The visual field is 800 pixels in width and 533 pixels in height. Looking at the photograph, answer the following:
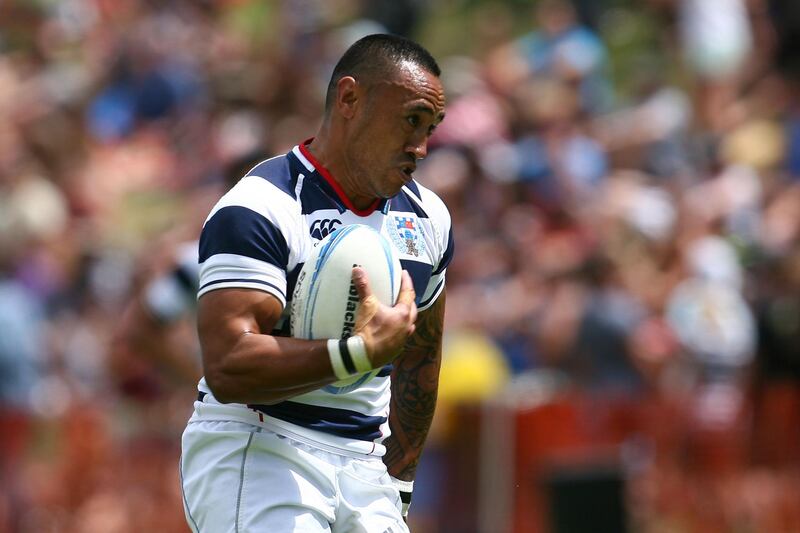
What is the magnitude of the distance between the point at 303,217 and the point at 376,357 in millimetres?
585

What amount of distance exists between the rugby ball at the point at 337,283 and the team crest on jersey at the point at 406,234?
0.36 m

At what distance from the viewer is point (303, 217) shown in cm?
480

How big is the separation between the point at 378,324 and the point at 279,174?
0.69 metres

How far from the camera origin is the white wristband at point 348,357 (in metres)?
4.45

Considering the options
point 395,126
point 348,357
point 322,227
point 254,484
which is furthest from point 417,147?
point 254,484

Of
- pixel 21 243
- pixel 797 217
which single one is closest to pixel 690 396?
pixel 797 217

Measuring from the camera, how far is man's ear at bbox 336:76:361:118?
16.2 feet

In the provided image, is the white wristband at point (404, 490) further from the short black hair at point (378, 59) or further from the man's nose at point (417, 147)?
the short black hair at point (378, 59)

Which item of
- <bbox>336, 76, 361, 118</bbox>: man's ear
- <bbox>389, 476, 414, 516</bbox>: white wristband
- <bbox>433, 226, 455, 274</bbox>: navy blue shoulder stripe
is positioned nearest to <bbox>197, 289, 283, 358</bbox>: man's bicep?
<bbox>336, 76, 361, 118</bbox>: man's ear

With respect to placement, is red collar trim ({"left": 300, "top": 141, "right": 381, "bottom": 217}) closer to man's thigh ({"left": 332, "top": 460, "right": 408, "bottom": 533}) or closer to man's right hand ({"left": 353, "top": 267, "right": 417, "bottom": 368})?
man's right hand ({"left": 353, "top": 267, "right": 417, "bottom": 368})

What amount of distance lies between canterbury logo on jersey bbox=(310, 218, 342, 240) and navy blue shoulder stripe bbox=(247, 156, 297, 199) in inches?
4.6

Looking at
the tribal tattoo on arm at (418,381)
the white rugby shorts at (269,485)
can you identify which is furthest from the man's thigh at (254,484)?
the tribal tattoo on arm at (418,381)

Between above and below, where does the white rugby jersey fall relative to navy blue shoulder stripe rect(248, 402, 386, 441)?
above

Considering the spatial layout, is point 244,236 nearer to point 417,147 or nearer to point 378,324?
point 378,324
